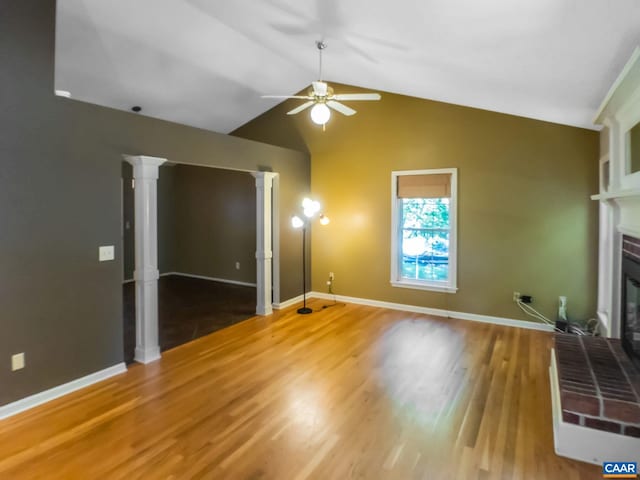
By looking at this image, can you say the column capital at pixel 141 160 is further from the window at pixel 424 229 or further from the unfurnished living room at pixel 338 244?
the window at pixel 424 229

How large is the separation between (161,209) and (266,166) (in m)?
4.05

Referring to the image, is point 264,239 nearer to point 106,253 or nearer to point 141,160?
point 141,160

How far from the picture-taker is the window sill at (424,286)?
523cm

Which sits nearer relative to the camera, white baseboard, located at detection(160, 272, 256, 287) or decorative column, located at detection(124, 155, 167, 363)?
decorative column, located at detection(124, 155, 167, 363)

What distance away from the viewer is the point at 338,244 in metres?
6.05

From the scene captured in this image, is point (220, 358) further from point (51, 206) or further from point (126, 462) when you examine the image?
point (51, 206)

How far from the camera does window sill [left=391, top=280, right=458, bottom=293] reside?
5.23 m

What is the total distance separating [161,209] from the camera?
26.9ft

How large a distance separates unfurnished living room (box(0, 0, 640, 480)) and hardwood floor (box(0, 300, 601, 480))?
2 cm

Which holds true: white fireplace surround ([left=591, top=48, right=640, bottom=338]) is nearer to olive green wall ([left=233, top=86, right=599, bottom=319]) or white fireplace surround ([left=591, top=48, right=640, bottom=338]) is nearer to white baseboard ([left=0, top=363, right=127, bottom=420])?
olive green wall ([left=233, top=86, right=599, bottom=319])

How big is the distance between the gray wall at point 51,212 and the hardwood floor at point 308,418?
0.37 metres

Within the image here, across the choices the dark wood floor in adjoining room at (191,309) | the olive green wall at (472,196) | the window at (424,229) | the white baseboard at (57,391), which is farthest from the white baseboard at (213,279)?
the white baseboard at (57,391)

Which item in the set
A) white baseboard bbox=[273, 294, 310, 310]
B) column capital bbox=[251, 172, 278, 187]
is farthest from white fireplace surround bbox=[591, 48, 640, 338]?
white baseboard bbox=[273, 294, 310, 310]

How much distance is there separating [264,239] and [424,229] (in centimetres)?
231
